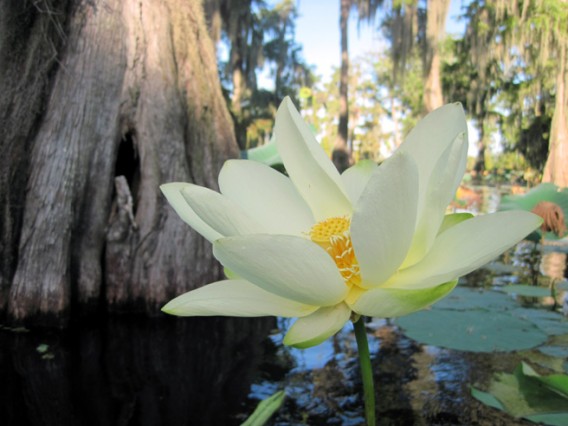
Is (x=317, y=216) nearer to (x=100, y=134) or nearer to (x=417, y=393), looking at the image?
(x=417, y=393)

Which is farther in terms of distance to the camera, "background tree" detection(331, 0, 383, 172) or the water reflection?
"background tree" detection(331, 0, 383, 172)

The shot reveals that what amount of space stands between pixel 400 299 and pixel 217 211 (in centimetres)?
18

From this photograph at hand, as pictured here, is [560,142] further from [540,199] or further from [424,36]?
[540,199]

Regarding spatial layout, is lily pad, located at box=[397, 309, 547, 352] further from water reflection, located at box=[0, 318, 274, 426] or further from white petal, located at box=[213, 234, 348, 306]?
white petal, located at box=[213, 234, 348, 306]

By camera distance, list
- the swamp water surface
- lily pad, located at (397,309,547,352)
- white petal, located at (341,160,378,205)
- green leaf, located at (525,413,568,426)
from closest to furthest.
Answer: white petal, located at (341,160,378,205) → green leaf, located at (525,413,568,426) → lily pad, located at (397,309,547,352) → the swamp water surface

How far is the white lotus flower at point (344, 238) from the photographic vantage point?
15.4 inches

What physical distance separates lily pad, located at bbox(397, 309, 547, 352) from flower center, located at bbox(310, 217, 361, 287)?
1.14 meters

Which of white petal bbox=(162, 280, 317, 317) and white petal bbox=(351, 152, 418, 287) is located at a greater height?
white petal bbox=(351, 152, 418, 287)

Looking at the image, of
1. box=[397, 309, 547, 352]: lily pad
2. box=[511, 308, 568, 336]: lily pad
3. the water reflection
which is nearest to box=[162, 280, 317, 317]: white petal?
box=[397, 309, 547, 352]: lily pad

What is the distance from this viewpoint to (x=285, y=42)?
2570cm

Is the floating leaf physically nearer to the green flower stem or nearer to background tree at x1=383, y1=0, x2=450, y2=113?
the green flower stem

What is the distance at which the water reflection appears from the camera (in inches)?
68.6

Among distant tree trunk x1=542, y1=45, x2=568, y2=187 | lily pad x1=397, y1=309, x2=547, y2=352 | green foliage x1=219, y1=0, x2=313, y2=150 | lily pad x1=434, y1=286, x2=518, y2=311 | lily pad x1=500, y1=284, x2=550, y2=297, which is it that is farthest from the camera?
green foliage x1=219, y1=0, x2=313, y2=150

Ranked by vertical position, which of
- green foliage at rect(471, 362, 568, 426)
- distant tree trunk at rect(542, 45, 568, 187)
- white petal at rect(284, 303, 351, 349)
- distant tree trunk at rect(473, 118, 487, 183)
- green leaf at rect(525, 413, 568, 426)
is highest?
distant tree trunk at rect(473, 118, 487, 183)
